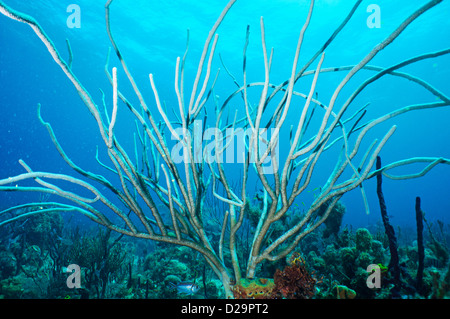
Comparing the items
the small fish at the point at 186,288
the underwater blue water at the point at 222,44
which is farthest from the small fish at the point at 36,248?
the underwater blue water at the point at 222,44

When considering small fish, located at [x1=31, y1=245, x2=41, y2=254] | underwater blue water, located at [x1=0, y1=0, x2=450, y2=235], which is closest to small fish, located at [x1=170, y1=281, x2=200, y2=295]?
underwater blue water, located at [x1=0, y1=0, x2=450, y2=235]

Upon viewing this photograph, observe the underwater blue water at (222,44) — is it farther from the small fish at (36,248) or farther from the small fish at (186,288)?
the small fish at (36,248)

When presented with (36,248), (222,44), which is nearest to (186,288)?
(36,248)

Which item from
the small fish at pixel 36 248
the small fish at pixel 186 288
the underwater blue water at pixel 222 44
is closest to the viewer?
the small fish at pixel 186 288

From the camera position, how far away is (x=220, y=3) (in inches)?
659

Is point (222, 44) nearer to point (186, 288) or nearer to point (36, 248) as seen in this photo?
point (36, 248)

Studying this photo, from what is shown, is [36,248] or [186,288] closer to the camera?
[186,288]

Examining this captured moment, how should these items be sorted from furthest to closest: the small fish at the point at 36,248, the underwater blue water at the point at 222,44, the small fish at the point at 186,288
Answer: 1. the underwater blue water at the point at 222,44
2. the small fish at the point at 36,248
3. the small fish at the point at 186,288

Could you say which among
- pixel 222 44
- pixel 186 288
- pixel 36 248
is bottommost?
pixel 36 248

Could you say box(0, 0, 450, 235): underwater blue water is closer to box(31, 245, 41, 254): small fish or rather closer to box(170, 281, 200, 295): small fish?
box(170, 281, 200, 295): small fish

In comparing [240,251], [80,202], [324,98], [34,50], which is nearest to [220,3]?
[240,251]

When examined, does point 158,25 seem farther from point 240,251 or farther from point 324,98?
point 324,98

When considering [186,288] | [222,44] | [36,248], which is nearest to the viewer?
[186,288]
